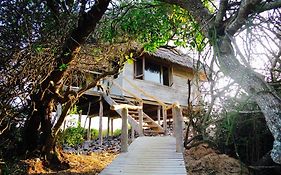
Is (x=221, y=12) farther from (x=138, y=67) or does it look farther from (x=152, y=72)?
(x=152, y=72)

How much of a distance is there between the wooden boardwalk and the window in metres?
7.90

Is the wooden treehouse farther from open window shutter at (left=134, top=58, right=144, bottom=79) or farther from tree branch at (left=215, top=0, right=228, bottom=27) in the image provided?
tree branch at (left=215, top=0, right=228, bottom=27)

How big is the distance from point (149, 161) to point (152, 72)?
1005 centimetres

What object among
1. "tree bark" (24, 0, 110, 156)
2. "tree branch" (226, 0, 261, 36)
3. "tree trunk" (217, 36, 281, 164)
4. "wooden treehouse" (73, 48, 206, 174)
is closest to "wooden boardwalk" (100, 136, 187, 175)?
"tree bark" (24, 0, 110, 156)

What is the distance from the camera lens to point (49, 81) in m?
5.79

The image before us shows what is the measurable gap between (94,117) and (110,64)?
34.1ft

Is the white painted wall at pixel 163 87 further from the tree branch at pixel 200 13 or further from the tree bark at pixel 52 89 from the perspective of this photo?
the tree branch at pixel 200 13

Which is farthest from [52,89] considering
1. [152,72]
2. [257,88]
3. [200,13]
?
[152,72]

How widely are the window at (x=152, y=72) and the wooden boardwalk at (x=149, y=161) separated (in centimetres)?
790

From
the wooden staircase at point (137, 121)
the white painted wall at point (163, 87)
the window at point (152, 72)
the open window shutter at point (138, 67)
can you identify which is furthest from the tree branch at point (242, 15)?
the open window shutter at point (138, 67)

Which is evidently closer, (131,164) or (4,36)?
(4,36)

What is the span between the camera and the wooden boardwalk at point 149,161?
5094 millimetres

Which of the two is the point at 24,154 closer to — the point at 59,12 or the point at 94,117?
the point at 59,12

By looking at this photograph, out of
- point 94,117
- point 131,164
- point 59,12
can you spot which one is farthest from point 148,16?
point 94,117
